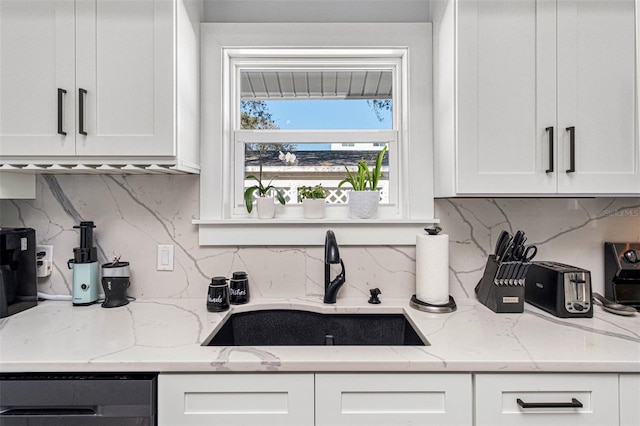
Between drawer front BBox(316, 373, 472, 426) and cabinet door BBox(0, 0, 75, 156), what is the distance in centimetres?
125

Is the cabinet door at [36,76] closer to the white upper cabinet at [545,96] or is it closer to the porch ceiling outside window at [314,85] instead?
the porch ceiling outside window at [314,85]

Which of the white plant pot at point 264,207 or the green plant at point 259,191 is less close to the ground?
the green plant at point 259,191

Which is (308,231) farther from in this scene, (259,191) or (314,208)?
(259,191)

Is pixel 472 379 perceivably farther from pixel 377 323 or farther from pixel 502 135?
pixel 502 135

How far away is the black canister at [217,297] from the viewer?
1451mm

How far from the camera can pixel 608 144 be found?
4.42 ft

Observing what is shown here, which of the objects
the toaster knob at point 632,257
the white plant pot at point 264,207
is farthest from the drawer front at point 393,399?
the toaster knob at point 632,257

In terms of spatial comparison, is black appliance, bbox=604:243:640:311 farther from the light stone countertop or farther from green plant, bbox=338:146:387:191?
green plant, bbox=338:146:387:191

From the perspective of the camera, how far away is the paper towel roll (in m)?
1.47

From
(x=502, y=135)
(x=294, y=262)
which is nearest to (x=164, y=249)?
(x=294, y=262)

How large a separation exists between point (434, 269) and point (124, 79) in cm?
140

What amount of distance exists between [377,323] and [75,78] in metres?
1.52

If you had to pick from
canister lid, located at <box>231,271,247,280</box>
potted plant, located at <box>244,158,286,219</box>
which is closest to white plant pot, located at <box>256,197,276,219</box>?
potted plant, located at <box>244,158,286,219</box>

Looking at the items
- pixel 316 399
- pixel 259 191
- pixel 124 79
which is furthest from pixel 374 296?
pixel 124 79
